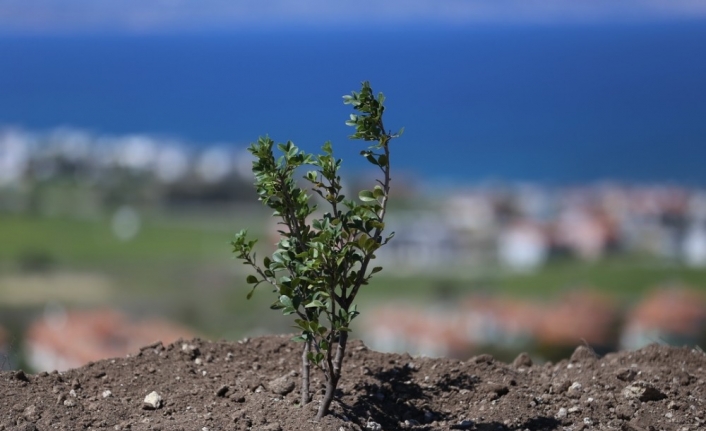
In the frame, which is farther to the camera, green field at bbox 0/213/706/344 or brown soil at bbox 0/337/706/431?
green field at bbox 0/213/706/344

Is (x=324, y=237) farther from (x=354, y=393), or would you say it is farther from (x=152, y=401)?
(x=152, y=401)

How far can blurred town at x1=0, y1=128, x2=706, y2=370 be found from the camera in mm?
23422

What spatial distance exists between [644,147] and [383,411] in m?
123

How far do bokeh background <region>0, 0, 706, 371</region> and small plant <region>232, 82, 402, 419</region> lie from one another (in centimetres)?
197

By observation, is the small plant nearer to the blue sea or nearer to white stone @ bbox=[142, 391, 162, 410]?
white stone @ bbox=[142, 391, 162, 410]

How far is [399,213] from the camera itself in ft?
206

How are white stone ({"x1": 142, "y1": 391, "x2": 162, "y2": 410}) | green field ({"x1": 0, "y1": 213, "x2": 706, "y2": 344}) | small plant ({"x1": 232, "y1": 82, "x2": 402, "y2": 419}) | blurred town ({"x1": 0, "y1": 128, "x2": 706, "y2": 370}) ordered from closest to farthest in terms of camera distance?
small plant ({"x1": 232, "y1": 82, "x2": 402, "y2": 419}) → white stone ({"x1": 142, "y1": 391, "x2": 162, "y2": 410}) → blurred town ({"x1": 0, "y1": 128, "x2": 706, "y2": 370}) → green field ({"x1": 0, "y1": 213, "x2": 706, "y2": 344})

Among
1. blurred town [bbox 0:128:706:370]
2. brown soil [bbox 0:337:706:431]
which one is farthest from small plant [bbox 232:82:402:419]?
blurred town [bbox 0:128:706:370]

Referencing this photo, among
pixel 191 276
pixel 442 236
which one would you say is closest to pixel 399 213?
pixel 442 236

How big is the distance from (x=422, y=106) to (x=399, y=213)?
291ft

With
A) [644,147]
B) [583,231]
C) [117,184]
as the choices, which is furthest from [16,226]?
[644,147]

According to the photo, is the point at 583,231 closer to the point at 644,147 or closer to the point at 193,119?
the point at 644,147

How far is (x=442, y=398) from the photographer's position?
4645 mm

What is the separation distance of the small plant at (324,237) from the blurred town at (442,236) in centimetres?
1131
